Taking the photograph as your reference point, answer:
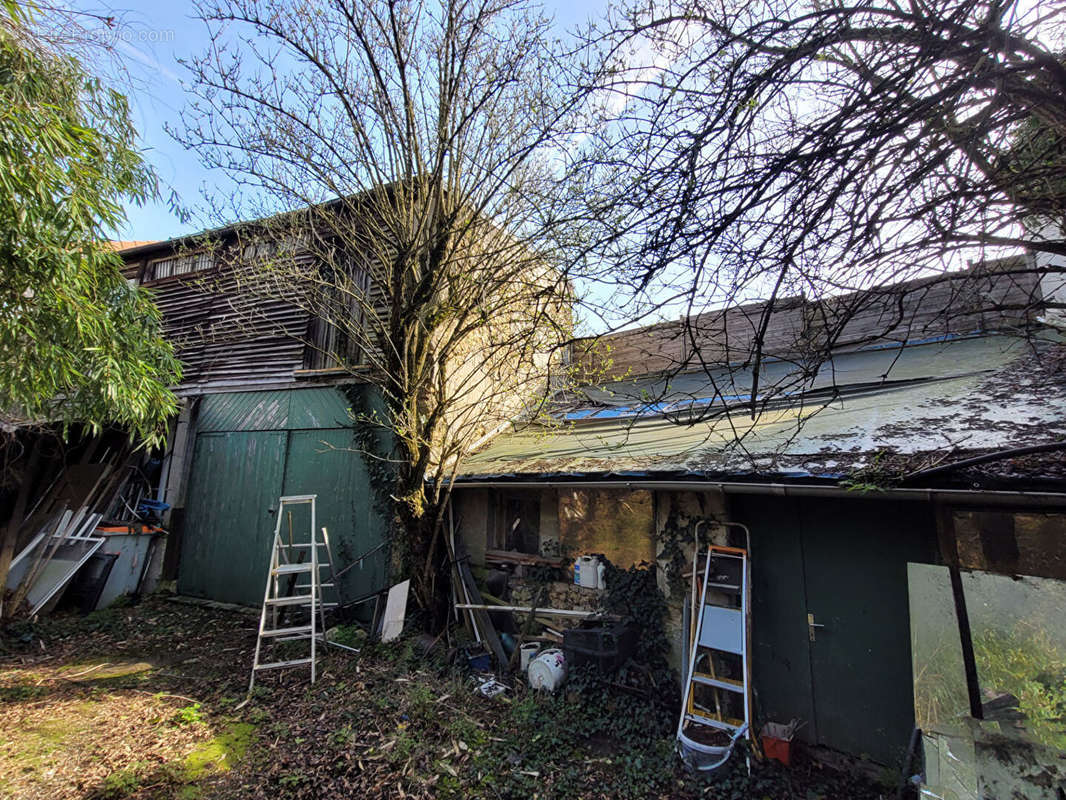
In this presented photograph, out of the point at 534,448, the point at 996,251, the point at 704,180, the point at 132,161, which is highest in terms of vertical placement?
the point at 132,161

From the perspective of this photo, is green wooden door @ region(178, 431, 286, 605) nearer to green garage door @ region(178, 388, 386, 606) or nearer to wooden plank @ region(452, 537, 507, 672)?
green garage door @ region(178, 388, 386, 606)

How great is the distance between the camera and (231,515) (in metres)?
7.87

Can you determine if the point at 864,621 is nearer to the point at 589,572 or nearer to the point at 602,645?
the point at 602,645

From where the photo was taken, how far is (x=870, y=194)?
2545 mm

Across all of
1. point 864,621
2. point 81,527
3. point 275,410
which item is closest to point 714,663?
point 864,621

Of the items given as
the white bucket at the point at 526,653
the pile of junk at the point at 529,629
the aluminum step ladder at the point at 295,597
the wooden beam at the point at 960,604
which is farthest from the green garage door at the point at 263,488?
Answer: the wooden beam at the point at 960,604

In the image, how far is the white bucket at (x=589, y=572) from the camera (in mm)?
5258

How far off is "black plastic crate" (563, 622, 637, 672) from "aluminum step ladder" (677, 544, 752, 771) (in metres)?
0.65

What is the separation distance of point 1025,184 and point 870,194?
3.57 ft

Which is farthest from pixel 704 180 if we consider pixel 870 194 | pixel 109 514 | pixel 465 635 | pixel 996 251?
pixel 109 514

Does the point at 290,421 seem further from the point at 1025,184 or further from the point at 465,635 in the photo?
the point at 1025,184

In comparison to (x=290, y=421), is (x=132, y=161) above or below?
above

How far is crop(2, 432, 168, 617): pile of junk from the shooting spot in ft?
22.6

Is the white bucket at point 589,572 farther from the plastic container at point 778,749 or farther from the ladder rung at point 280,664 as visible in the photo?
the ladder rung at point 280,664
